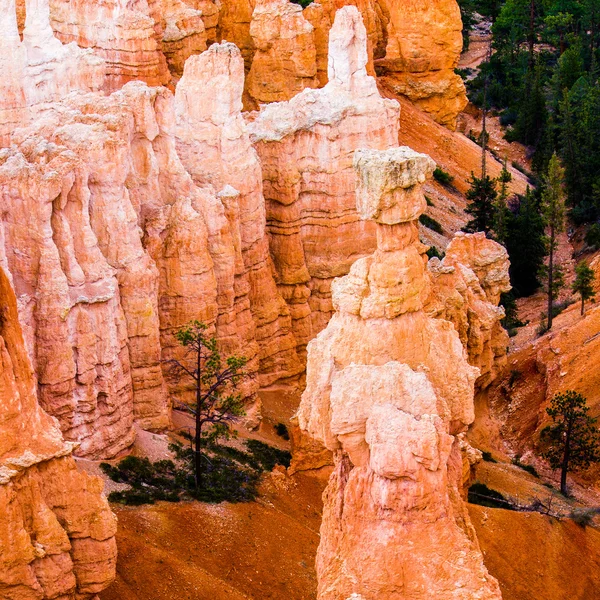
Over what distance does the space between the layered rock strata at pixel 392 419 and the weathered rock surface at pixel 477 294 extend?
1685 cm

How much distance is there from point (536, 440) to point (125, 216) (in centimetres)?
1742

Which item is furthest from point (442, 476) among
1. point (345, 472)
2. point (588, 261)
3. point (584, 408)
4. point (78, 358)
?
point (588, 261)

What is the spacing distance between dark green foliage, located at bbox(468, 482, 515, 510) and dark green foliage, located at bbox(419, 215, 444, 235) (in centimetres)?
2635

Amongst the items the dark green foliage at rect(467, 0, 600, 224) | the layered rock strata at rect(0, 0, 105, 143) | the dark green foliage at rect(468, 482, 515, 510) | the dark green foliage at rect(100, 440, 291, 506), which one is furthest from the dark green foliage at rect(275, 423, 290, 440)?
the dark green foliage at rect(467, 0, 600, 224)

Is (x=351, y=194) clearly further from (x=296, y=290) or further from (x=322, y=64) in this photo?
(x=322, y=64)

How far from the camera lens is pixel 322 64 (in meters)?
69.9

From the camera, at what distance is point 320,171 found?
4828cm

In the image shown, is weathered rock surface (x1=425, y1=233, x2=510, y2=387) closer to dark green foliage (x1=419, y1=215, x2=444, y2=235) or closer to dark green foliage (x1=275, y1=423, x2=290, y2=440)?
dark green foliage (x1=275, y1=423, x2=290, y2=440)

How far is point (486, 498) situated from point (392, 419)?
56.1 feet

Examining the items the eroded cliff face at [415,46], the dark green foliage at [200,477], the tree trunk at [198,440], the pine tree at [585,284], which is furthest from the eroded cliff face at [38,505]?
the eroded cliff face at [415,46]

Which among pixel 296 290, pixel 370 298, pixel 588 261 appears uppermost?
pixel 370 298

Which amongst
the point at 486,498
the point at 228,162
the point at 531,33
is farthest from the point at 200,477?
the point at 531,33

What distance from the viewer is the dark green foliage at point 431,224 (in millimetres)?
69312

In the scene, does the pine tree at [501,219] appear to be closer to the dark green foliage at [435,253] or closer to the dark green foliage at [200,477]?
the dark green foliage at [435,253]
